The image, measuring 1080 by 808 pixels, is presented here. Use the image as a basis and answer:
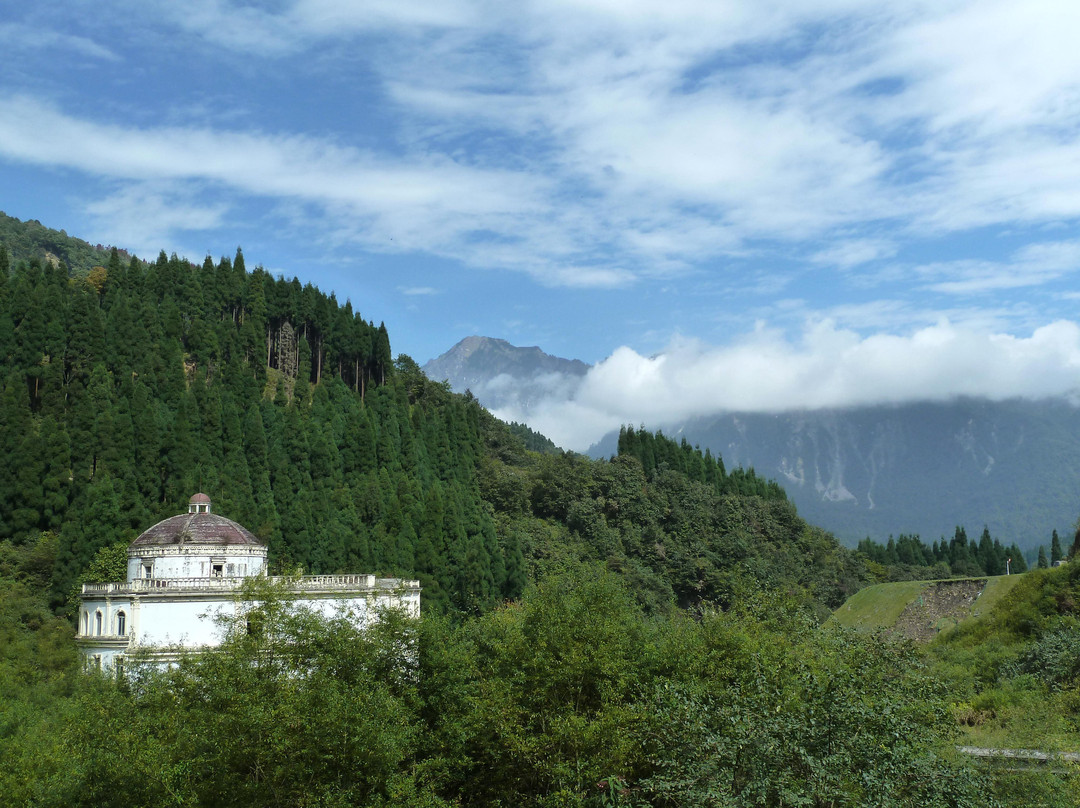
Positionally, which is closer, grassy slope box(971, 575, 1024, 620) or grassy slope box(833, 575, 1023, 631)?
grassy slope box(971, 575, 1024, 620)

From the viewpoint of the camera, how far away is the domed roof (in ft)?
136

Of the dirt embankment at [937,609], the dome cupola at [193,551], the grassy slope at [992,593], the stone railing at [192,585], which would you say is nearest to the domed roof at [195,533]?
the dome cupola at [193,551]

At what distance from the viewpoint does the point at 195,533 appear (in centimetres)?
4178

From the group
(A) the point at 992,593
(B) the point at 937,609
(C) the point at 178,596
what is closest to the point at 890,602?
(B) the point at 937,609

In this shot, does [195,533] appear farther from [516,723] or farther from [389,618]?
[516,723]

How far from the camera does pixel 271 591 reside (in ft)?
92.2

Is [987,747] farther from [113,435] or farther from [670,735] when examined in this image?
[113,435]

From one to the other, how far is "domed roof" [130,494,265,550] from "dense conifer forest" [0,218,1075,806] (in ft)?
19.4

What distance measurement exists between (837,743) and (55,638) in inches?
1472

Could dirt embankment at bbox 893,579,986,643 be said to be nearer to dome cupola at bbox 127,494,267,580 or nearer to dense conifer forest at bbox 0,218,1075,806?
dense conifer forest at bbox 0,218,1075,806

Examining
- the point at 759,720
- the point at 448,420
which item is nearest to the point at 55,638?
the point at 759,720

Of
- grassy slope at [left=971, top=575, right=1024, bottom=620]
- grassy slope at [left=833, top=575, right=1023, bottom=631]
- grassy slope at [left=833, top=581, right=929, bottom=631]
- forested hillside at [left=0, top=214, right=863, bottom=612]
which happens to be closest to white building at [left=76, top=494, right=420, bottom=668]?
forested hillside at [left=0, top=214, right=863, bottom=612]

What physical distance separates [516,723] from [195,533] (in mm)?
21067

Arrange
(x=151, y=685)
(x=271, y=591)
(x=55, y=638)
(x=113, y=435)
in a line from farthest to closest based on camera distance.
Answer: (x=113, y=435) → (x=55, y=638) → (x=271, y=591) → (x=151, y=685)
